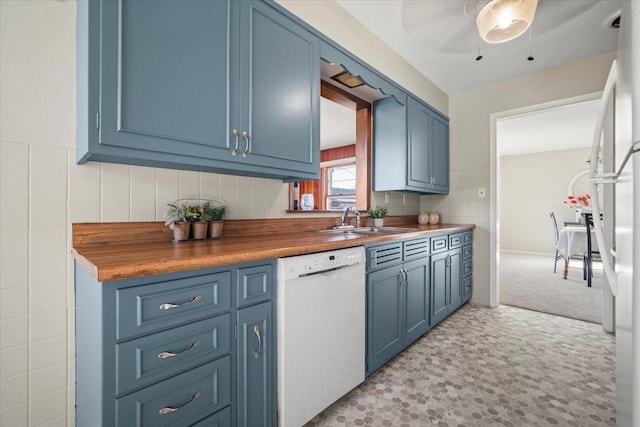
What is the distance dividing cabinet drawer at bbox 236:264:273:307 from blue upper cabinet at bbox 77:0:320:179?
0.53 meters

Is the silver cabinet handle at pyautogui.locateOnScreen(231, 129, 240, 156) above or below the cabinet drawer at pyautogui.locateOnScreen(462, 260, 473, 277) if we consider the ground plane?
above

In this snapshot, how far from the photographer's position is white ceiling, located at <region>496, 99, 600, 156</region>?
13.2 ft

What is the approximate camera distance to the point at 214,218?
59.9 inches

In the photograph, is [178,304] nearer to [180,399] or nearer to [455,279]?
[180,399]

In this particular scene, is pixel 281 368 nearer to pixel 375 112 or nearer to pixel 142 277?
pixel 142 277

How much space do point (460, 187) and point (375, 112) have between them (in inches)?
56.8

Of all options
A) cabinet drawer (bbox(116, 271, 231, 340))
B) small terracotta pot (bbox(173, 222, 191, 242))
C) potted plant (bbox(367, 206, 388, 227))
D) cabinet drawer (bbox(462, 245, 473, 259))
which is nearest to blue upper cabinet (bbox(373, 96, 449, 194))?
potted plant (bbox(367, 206, 388, 227))

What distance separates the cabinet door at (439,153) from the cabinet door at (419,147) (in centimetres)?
10

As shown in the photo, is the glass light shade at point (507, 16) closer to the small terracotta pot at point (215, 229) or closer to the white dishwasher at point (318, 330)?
the white dishwasher at point (318, 330)

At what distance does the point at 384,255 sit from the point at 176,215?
1218 millimetres

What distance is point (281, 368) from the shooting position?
3.95ft

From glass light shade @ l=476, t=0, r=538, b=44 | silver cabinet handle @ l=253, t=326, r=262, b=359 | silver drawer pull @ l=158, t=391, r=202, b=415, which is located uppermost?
glass light shade @ l=476, t=0, r=538, b=44

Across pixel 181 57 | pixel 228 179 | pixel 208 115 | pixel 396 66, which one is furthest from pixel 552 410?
pixel 396 66

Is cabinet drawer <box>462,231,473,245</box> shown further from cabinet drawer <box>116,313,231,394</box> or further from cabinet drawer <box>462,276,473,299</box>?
cabinet drawer <box>116,313,231,394</box>
